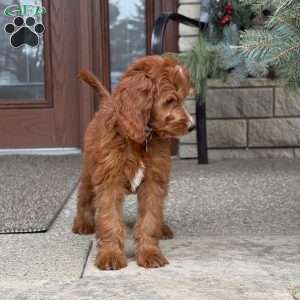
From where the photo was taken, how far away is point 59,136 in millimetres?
6676

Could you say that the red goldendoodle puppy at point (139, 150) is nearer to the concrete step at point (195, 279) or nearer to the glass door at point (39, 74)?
the concrete step at point (195, 279)

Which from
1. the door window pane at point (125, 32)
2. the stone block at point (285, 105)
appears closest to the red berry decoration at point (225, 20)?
the stone block at point (285, 105)

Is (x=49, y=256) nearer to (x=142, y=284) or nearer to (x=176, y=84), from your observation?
(x=142, y=284)

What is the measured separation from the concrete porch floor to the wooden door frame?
1.64 meters

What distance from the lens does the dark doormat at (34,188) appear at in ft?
14.2

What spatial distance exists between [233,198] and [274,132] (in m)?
1.56

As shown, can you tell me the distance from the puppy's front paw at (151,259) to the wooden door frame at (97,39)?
10.8 feet

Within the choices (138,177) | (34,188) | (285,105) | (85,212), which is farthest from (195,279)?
(285,105)

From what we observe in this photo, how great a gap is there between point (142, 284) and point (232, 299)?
1.46 feet

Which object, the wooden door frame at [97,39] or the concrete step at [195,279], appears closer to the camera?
the concrete step at [195,279]

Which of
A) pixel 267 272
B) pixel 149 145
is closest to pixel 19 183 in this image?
pixel 149 145

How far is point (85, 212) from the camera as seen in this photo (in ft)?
13.2

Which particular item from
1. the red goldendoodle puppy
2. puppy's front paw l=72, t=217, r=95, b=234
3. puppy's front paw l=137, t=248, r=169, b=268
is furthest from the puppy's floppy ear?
puppy's front paw l=72, t=217, r=95, b=234

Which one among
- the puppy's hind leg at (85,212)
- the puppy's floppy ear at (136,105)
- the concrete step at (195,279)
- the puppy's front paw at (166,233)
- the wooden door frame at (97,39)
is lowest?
the concrete step at (195,279)
